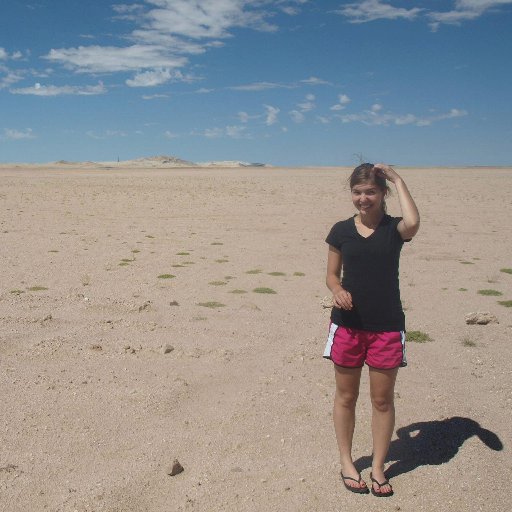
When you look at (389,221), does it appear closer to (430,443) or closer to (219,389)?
(430,443)

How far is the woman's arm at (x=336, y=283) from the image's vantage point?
13.4 ft

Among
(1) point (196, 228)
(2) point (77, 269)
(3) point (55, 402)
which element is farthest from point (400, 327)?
(1) point (196, 228)

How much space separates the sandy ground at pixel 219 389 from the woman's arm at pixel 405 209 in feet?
5.87

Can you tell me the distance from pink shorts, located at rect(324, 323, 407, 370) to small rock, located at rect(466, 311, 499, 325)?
4310 millimetres

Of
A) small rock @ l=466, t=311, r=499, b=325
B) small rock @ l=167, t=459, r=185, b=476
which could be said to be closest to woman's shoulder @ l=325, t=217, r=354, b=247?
small rock @ l=167, t=459, r=185, b=476

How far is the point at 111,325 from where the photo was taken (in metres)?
Result: 7.75

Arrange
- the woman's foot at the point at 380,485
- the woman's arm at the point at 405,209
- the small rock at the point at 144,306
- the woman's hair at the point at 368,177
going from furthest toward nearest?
the small rock at the point at 144,306 < the woman's foot at the point at 380,485 < the woman's hair at the point at 368,177 < the woman's arm at the point at 405,209

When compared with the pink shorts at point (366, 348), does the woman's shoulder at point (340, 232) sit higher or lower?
higher

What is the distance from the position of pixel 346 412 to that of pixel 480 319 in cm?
431

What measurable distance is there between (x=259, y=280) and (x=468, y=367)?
4.90 meters

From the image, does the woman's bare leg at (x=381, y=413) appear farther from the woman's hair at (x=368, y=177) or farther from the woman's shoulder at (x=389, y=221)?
the woman's hair at (x=368, y=177)

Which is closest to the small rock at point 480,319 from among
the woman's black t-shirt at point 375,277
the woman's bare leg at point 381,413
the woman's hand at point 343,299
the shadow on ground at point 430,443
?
the shadow on ground at point 430,443

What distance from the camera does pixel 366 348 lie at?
424 cm

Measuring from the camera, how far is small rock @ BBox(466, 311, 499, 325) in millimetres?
8094
